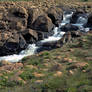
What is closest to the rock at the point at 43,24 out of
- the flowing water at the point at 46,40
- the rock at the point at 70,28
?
the flowing water at the point at 46,40

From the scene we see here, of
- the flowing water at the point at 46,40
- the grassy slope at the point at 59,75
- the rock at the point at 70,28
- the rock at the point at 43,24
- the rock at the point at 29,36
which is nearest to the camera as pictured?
the grassy slope at the point at 59,75

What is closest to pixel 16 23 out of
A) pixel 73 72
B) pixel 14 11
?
pixel 14 11

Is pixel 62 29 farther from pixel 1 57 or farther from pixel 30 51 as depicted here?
pixel 1 57

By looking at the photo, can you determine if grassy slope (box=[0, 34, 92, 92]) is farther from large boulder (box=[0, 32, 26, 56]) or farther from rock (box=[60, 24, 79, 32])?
rock (box=[60, 24, 79, 32])

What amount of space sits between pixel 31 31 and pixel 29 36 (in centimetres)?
73

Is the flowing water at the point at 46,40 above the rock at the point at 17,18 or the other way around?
the other way around

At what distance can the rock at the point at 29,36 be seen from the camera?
25.0 m

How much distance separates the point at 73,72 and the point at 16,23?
2234 centimetres

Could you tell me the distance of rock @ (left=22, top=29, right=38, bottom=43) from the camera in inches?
984

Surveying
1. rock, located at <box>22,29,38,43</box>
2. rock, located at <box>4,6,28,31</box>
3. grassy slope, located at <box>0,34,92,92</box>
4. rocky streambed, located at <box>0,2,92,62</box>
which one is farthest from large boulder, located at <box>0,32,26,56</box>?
grassy slope, located at <box>0,34,92,92</box>

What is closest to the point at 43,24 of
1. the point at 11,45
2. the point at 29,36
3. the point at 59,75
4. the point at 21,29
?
the point at 21,29

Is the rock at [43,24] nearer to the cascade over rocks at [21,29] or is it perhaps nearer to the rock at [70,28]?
the cascade over rocks at [21,29]

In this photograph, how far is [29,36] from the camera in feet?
82.7

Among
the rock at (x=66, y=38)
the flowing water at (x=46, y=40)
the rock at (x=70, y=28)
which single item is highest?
the rock at (x=66, y=38)
